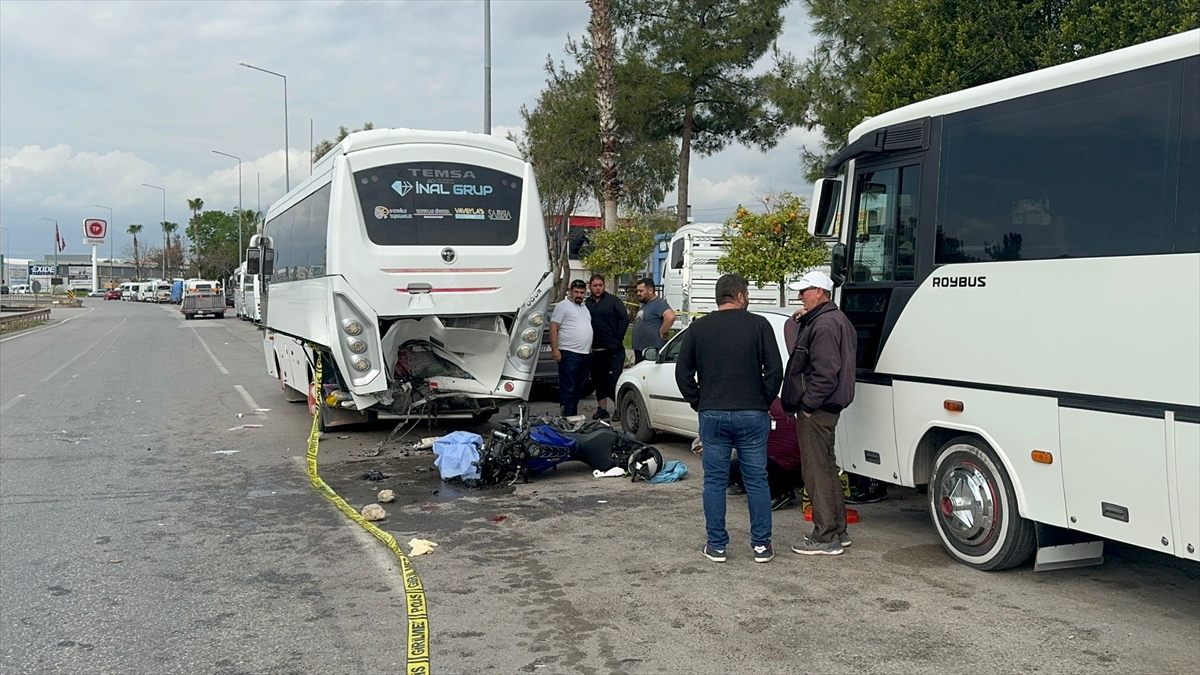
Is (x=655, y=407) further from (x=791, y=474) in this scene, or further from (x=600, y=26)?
(x=600, y=26)

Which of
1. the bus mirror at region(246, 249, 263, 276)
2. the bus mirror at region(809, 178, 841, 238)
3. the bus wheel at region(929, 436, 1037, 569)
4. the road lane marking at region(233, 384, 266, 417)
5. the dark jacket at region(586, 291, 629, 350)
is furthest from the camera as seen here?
the bus mirror at region(246, 249, 263, 276)

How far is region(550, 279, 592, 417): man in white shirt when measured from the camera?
11672mm

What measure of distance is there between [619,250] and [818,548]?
796 inches

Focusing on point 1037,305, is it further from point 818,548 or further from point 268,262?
point 268,262

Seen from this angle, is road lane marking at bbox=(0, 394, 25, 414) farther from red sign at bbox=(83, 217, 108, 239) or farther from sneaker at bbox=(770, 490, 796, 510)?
red sign at bbox=(83, 217, 108, 239)

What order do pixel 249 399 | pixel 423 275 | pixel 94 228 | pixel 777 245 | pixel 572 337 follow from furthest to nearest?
pixel 94 228 → pixel 777 245 → pixel 249 399 → pixel 572 337 → pixel 423 275

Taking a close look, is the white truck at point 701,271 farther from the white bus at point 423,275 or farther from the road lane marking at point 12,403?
the road lane marking at point 12,403

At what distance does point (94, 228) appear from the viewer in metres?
129

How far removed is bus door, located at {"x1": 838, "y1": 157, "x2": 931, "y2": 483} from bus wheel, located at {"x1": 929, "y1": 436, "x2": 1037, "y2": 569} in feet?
1.25

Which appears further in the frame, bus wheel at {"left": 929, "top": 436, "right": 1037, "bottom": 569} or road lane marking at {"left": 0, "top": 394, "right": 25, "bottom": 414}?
road lane marking at {"left": 0, "top": 394, "right": 25, "bottom": 414}

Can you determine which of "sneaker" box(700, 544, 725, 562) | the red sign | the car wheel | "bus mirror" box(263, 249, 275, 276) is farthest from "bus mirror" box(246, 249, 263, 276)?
the red sign

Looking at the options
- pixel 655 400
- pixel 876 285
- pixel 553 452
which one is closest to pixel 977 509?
pixel 876 285

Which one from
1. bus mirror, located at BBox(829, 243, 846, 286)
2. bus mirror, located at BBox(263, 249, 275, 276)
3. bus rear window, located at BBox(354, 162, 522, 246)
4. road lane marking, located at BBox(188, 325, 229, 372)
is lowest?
road lane marking, located at BBox(188, 325, 229, 372)

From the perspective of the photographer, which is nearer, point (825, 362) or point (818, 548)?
point (825, 362)
